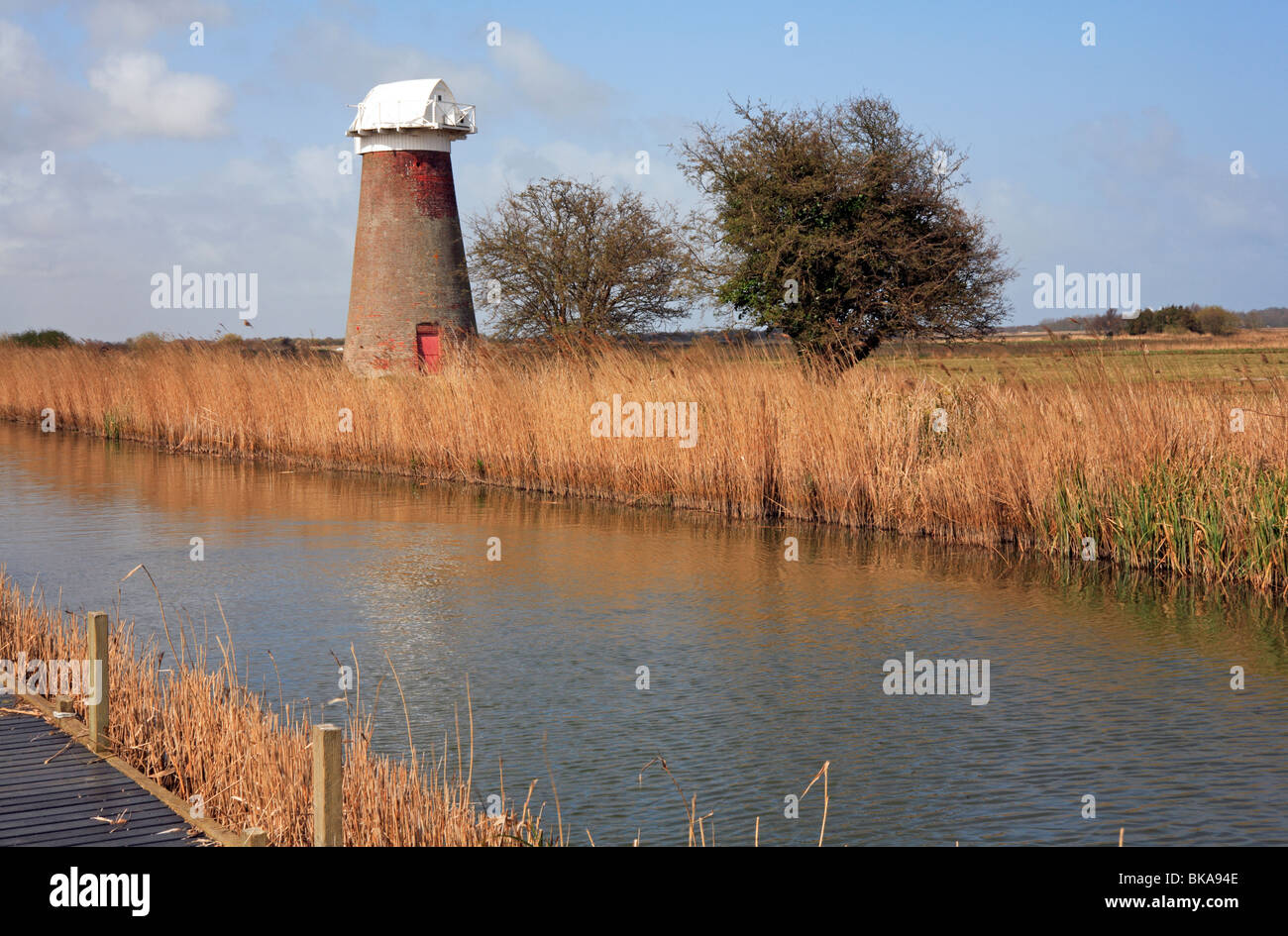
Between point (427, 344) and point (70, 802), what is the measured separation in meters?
22.4

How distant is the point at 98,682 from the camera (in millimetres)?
6008

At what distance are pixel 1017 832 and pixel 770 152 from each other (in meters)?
16.8

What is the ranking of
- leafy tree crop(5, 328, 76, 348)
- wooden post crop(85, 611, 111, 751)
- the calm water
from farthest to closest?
leafy tree crop(5, 328, 76, 348)
the calm water
wooden post crop(85, 611, 111, 751)

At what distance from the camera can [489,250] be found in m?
28.2

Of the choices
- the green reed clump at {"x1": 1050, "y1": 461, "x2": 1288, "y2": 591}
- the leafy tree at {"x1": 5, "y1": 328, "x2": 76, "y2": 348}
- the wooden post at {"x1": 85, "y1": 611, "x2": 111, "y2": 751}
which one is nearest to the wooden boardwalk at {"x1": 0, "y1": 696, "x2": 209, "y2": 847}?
the wooden post at {"x1": 85, "y1": 611, "x2": 111, "y2": 751}

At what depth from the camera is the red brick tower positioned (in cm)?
2733

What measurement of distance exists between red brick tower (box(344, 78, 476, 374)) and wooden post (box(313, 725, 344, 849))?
76.0 feet

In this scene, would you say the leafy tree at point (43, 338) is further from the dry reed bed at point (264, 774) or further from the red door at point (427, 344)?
the dry reed bed at point (264, 774)

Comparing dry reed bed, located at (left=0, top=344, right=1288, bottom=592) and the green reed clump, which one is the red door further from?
the green reed clump

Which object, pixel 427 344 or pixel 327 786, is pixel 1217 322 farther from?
pixel 327 786

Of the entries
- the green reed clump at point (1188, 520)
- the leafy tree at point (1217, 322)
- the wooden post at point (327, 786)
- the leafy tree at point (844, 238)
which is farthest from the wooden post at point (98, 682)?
the leafy tree at point (1217, 322)

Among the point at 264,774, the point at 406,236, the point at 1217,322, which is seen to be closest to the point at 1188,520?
the point at 264,774
